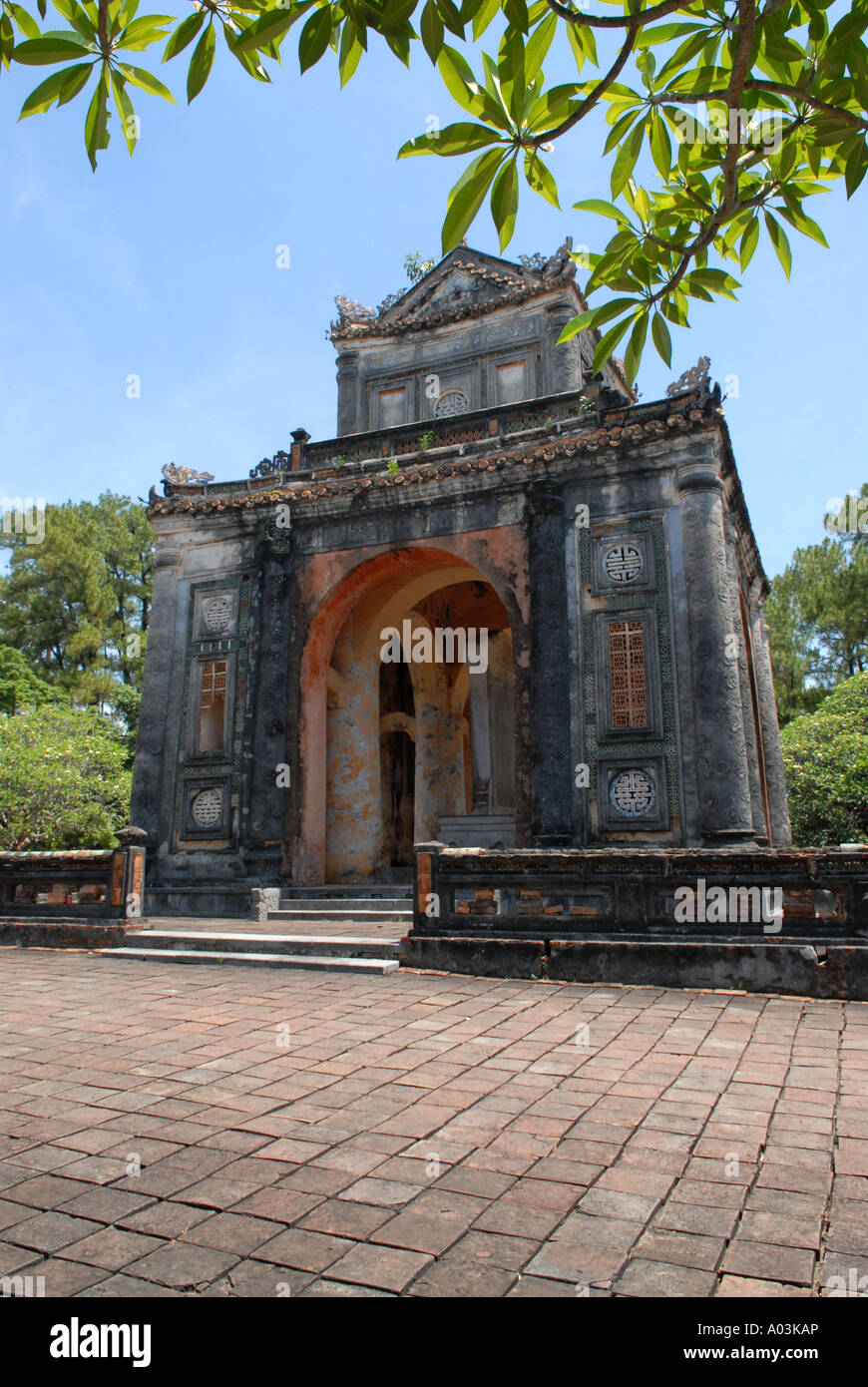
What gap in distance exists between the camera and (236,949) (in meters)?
9.83

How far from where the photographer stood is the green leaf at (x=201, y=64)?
2420 mm

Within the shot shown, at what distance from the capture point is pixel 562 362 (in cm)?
1845

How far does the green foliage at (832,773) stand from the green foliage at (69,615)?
2202 centimetres

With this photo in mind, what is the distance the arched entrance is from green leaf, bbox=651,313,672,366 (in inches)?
471

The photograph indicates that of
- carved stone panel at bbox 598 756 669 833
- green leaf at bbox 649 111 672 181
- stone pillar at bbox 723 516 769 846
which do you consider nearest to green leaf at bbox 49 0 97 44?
green leaf at bbox 649 111 672 181

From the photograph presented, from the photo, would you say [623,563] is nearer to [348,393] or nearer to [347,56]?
[348,393]

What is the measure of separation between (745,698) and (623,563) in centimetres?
317

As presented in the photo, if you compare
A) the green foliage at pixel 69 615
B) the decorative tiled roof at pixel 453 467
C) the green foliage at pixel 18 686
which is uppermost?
the green foliage at pixel 69 615

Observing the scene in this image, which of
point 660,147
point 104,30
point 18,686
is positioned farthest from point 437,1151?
point 18,686

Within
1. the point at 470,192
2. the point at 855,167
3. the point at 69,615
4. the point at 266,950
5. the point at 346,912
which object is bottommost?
the point at 266,950

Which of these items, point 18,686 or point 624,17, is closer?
point 624,17

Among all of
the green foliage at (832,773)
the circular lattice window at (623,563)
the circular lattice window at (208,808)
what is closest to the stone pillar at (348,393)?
the circular lattice window at (623,563)

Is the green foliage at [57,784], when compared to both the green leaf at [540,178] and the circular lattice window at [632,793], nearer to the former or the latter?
the circular lattice window at [632,793]

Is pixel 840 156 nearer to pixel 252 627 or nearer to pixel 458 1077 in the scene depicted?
pixel 458 1077
